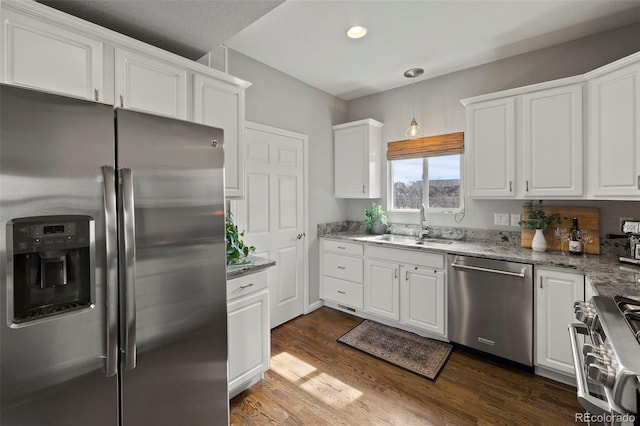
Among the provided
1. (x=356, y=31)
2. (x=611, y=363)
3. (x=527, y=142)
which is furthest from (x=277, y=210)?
(x=611, y=363)

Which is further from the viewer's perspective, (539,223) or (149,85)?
(539,223)

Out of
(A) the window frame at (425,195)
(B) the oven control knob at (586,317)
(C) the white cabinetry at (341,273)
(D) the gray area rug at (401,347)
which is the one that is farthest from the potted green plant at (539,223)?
(C) the white cabinetry at (341,273)

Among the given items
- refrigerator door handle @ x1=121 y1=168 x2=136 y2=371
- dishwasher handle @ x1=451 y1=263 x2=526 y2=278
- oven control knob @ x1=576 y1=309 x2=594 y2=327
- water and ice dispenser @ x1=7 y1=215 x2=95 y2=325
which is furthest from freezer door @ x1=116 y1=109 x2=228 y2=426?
dishwasher handle @ x1=451 y1=263 x2=526 y2=278

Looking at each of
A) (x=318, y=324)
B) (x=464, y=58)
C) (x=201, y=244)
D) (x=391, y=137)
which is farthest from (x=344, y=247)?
(x=464, y=58)

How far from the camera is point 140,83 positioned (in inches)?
68.2

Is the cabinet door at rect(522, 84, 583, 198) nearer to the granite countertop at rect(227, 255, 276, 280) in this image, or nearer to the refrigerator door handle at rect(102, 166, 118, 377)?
the granite countertop at rect(227, 255, 276, 280)

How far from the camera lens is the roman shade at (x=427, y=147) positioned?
10.5ft

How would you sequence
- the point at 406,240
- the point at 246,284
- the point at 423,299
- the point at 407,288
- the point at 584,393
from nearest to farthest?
the point at 584,393 → the point at 246,284 → the point at 423,299 → the point at 407,288 → the point at 406,240

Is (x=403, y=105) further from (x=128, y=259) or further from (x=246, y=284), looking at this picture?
(x=128, y=259)

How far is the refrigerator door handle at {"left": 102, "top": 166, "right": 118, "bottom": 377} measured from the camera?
45.7 inches

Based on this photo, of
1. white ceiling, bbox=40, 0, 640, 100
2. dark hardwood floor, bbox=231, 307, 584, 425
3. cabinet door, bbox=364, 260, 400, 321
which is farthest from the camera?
cabinet door, bbox=364, 260, 400, 321

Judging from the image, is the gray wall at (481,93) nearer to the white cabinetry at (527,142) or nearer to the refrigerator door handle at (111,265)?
the white cabinetry at (527,142)

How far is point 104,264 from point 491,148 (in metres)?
3.05

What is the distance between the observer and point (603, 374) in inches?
Result: 34.7
